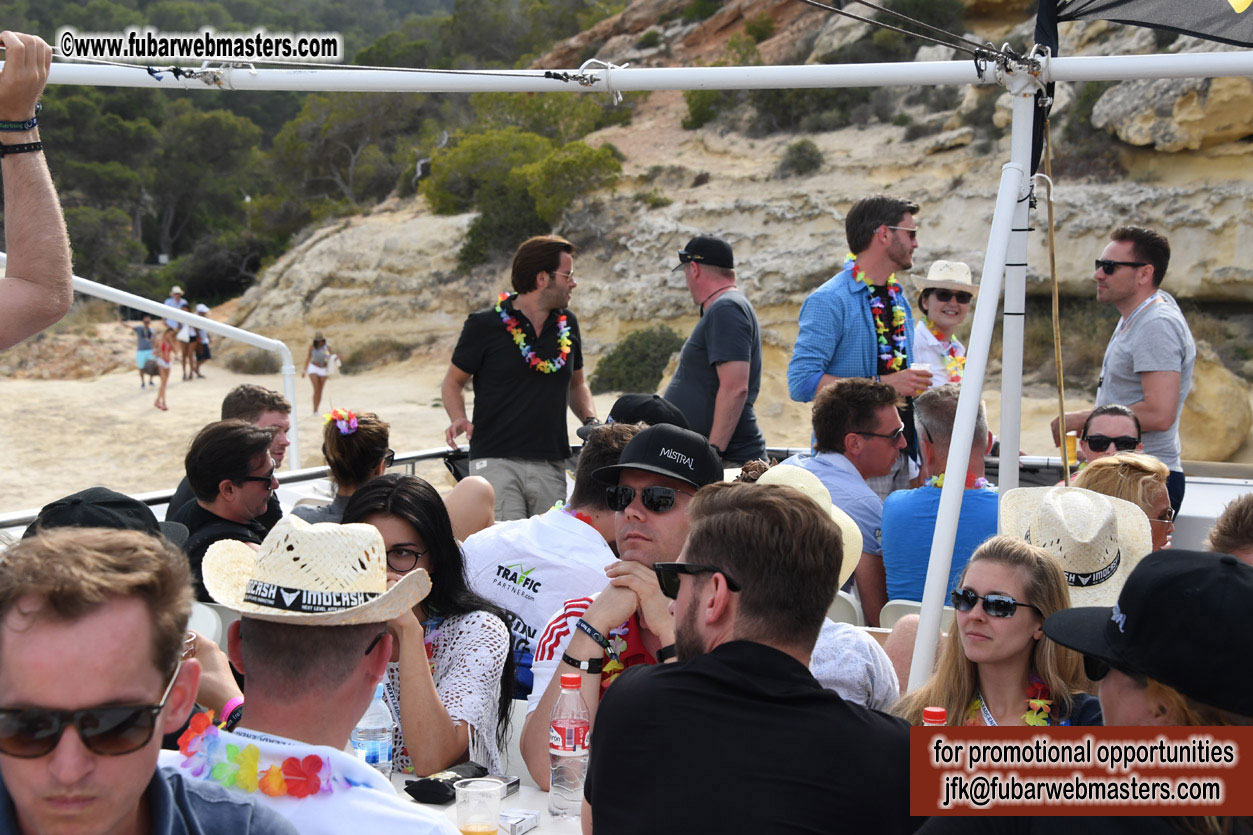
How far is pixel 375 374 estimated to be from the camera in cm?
2728

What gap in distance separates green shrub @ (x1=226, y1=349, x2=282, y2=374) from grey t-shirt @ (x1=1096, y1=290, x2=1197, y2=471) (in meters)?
26.1

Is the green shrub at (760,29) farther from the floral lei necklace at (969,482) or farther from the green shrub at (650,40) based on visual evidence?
the floral lei necklace at (969,482)

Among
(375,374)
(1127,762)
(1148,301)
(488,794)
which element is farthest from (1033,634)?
(375,374)

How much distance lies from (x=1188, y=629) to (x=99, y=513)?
90.5 inches

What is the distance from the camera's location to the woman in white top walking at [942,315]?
21.0 ft

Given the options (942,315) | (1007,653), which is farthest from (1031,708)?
(942,315)

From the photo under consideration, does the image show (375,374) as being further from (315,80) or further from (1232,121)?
(315,80)

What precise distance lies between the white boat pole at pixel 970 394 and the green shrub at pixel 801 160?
2317 centimetres

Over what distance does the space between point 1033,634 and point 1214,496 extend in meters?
4.85

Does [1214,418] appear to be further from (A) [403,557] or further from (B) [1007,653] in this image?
(A) [403,557]

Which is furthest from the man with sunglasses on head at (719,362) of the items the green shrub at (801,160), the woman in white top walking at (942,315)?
the green shrub at (801,160)

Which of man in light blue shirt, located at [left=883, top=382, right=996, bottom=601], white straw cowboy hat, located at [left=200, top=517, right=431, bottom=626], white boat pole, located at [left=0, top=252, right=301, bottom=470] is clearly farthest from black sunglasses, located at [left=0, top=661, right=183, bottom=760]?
white boat pole, located at [left=0, top=252, right=301, bottom=470]

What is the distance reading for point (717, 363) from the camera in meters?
Result: 5.59

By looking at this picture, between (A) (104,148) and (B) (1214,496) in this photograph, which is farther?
(A) (104,148)
